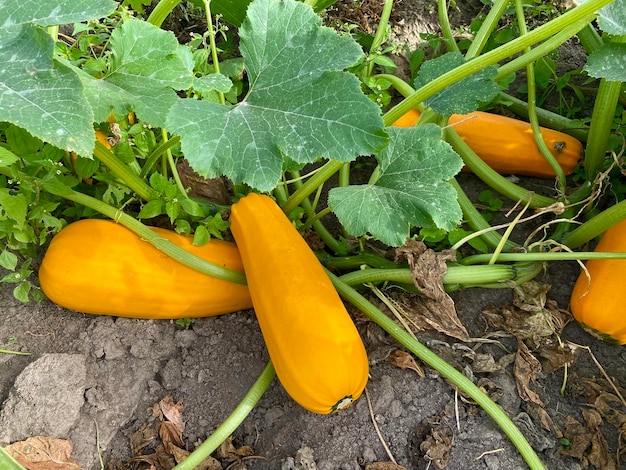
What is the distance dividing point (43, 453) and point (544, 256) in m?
1.37

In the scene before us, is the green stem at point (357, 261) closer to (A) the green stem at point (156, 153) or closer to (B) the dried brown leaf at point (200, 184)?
(B) the dried brown leaf at point (200, 184)

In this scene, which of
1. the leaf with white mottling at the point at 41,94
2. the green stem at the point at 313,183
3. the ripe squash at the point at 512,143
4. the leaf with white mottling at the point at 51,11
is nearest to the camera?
the leaf with white mottling at the point at 41,94

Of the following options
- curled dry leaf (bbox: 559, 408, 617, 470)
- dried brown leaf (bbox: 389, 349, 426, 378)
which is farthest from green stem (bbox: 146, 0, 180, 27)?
curled dry leaf (bbox: 559, 408, 617, 470)

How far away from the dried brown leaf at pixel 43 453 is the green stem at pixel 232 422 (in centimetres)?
29

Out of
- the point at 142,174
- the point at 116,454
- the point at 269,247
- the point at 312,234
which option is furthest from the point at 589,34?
the point at 116,454

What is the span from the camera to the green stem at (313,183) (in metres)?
1.62

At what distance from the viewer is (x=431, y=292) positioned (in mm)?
1652

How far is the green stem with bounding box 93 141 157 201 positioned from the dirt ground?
0.38 metres

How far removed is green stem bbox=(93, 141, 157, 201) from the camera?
1510 millimetres

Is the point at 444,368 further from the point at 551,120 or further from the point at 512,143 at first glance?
the point at 551,120

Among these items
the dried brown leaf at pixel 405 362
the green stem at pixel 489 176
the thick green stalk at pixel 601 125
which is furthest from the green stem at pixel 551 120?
the dried brown leaf at pixel 405 362

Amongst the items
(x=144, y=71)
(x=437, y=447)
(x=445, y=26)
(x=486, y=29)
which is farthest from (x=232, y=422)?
(x=445, y=26)

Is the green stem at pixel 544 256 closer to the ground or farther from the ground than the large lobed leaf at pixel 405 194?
closer to the ground

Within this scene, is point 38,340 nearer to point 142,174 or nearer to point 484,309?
point 142,174
